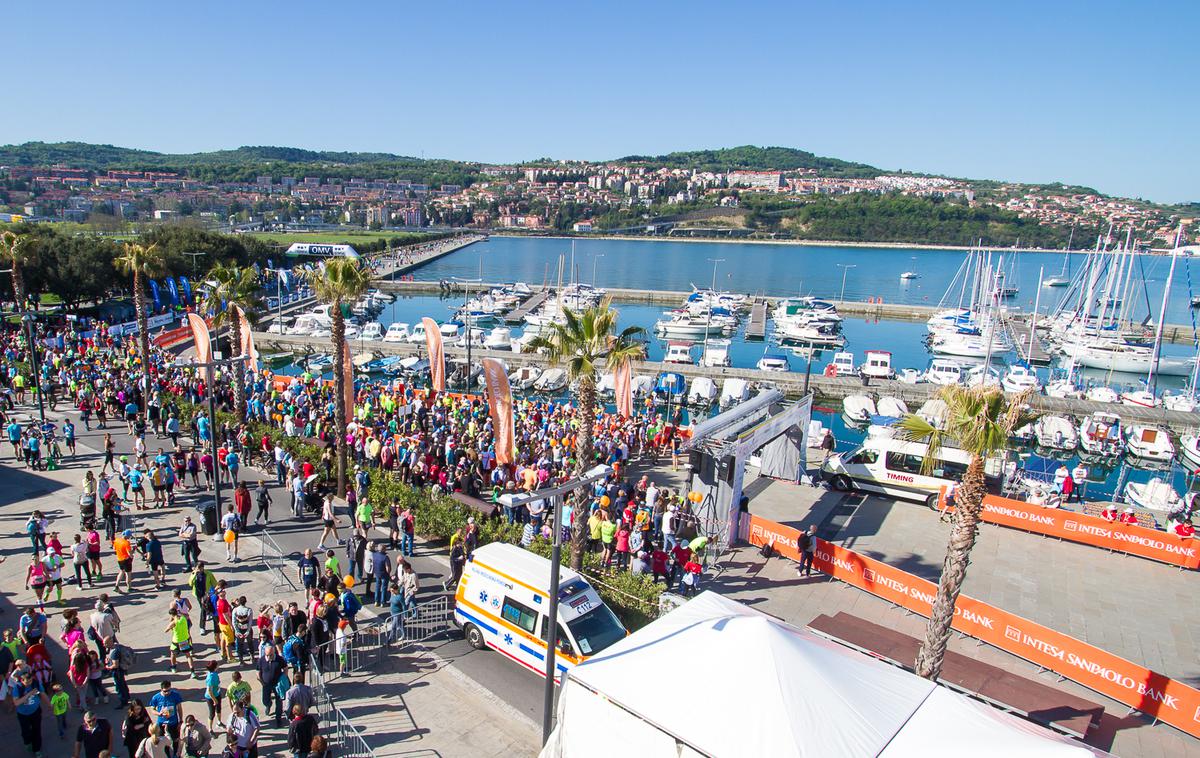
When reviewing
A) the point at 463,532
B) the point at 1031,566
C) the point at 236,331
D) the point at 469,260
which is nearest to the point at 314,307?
the point at 236,331

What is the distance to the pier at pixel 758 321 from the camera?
209 feet

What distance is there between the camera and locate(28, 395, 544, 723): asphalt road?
9.80 m

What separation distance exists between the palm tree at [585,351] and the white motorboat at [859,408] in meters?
25.9

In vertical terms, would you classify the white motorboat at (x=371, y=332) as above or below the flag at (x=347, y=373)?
below

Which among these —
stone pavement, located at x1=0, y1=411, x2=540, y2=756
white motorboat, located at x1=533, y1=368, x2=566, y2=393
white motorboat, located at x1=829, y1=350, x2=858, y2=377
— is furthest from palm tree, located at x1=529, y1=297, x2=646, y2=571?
white motorboat, located at x1=829, y1=350, x2=858, y2=377

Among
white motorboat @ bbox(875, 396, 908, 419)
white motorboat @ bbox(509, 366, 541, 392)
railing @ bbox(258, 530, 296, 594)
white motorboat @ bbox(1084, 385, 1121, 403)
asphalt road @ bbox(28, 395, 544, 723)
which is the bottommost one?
white motorboat @ bbox(509, 366, 541, 392)

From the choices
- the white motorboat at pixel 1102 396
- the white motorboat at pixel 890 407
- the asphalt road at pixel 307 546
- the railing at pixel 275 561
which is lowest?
the white motorboat at pixel 890 407

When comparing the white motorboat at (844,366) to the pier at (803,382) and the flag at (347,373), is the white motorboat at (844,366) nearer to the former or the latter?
the pier at (803,382)

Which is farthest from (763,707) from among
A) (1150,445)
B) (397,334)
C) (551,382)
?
(397,334)

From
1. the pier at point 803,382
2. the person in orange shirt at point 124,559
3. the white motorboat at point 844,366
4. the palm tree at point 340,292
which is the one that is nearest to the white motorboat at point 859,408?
the pier at point 803,382

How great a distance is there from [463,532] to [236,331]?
16538 mm

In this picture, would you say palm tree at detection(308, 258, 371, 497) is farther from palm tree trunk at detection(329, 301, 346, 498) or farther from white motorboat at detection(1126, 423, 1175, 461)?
white motorboat at detection(1126, 423, 1175, 461)

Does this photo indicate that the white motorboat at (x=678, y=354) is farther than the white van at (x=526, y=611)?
Yes

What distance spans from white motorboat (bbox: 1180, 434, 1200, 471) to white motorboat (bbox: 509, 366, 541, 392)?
104 ft
